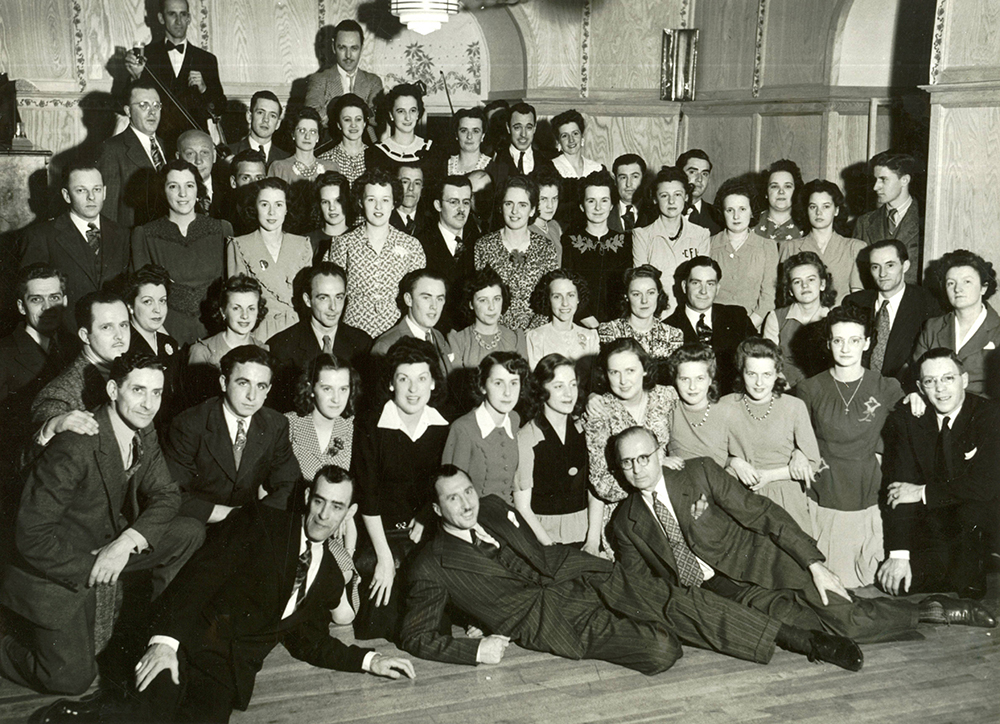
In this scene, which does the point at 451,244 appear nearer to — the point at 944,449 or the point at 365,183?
the point at 365,183

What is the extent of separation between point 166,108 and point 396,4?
5.14 ft

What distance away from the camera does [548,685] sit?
326 centimetres

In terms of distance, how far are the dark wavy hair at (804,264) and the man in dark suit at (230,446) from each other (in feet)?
7.60

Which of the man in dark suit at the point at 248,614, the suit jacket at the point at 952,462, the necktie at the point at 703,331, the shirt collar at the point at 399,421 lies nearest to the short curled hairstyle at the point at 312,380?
the shirt collar at the point at 399,421

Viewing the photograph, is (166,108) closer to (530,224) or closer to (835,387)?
(530,224)

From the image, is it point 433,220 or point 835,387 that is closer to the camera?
point 835,387

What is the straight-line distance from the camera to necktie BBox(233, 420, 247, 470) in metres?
3.60

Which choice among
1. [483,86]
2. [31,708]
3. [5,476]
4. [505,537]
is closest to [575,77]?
[483,86]

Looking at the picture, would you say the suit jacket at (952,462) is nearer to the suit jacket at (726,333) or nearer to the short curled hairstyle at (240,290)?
the suit jacket at (726,333)

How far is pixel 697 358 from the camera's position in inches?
156

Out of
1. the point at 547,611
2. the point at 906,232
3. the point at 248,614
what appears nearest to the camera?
the point at 248,614

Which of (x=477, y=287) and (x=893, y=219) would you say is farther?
(x=893, y=219)

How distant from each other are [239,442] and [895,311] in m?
2.85

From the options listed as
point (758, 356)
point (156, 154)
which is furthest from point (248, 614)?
point (156, 154)
